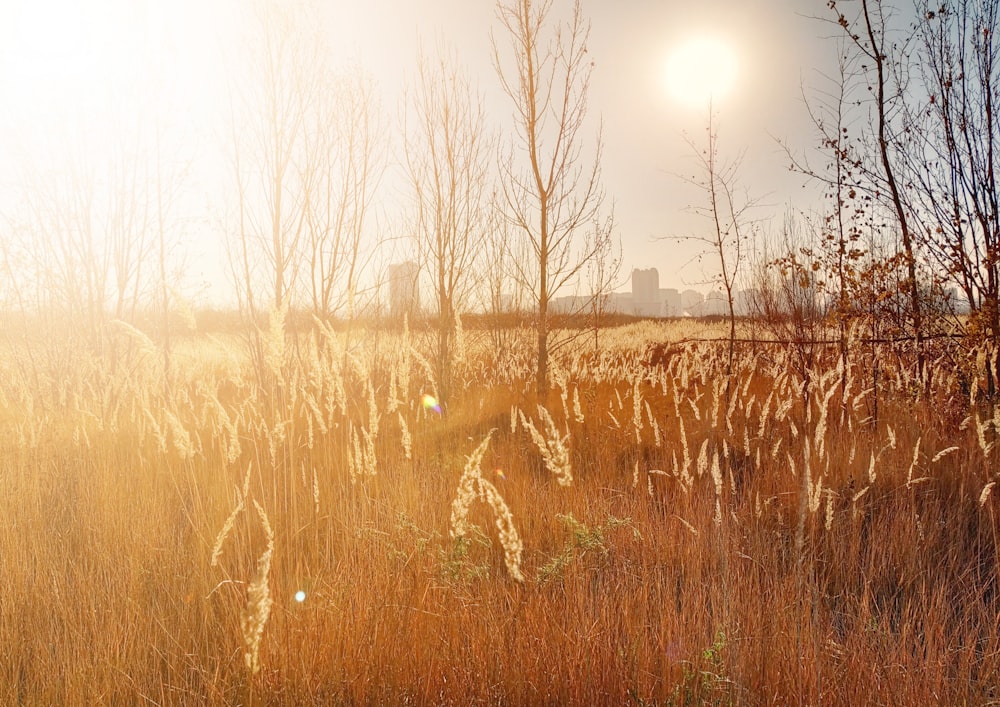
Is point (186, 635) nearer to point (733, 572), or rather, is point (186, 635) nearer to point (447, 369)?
point (733, 572)

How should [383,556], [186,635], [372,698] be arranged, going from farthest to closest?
[383,556] → [186,635] → [372,698]

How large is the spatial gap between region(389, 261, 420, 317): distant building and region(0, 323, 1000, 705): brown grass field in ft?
6.55

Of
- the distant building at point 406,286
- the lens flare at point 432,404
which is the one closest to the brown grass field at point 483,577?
the lens flare at point 432,404

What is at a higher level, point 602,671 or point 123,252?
point 123,252

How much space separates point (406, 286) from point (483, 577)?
155 inches

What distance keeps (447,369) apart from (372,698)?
427 cm

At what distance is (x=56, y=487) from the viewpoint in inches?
122

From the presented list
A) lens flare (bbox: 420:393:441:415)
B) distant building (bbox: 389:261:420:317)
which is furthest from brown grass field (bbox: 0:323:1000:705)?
distant building (bbox: 389:261:420:317)

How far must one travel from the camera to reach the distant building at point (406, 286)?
5.38m

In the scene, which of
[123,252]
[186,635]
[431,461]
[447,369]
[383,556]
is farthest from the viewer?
[447,369]

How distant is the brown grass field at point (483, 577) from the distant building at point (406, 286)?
2.00m

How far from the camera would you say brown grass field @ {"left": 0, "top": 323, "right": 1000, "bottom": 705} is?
148cm

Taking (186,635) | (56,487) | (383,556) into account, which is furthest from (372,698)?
(56,487)

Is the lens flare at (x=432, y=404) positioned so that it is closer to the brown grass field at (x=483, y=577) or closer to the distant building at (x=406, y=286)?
the distant building at (x=406, y=286)
